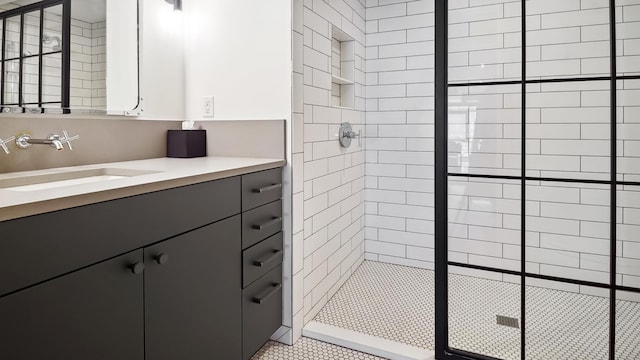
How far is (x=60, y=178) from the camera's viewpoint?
148 centimetres

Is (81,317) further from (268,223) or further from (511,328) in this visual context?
(511,328)

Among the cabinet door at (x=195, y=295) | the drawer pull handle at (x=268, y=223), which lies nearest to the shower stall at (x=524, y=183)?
the drawer pull handle at (x=268, y=223)

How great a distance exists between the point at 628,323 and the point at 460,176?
2.70 feet

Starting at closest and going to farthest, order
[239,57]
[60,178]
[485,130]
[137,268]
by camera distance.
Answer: [137,268]
[60,178]
[485,130]
[239,57]

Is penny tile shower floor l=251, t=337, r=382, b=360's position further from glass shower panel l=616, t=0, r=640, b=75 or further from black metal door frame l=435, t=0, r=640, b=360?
glass shower panel l=616, t=0, r=640, b=75

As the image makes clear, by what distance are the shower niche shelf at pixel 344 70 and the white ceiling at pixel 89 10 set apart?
1503 mm

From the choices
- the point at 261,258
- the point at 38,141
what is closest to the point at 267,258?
the point at 261,258

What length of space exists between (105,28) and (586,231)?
2.20 m

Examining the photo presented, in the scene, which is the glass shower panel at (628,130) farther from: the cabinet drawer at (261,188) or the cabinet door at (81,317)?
the cabinet door at (81,317)

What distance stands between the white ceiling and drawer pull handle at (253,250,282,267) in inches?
49.8

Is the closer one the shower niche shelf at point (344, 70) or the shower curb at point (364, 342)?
the shower curb at point (364, 342)

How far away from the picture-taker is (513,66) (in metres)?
1.63

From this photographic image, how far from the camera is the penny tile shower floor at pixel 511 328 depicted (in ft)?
5.13

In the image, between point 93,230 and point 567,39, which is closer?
point 93,230
